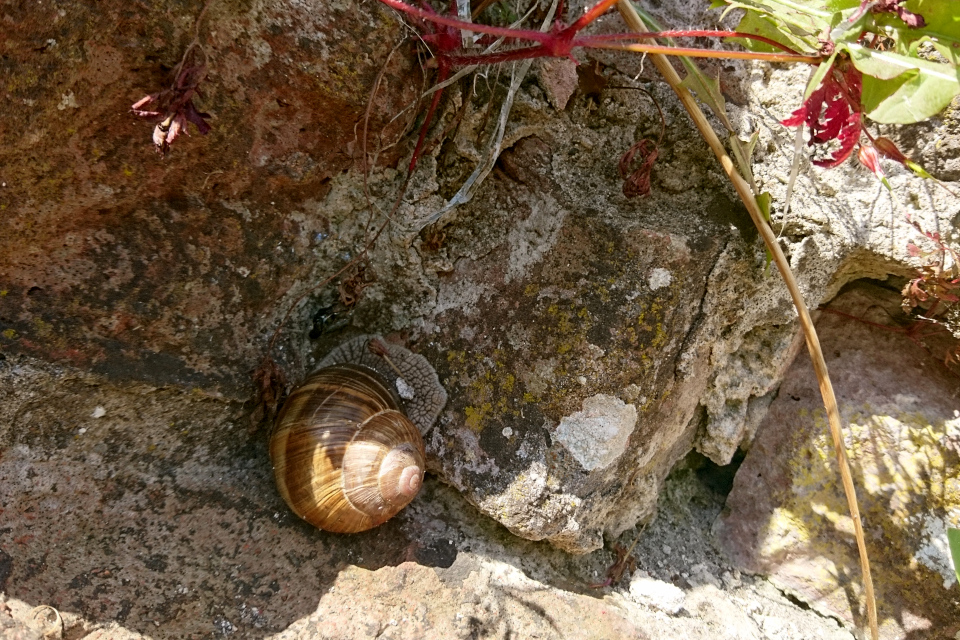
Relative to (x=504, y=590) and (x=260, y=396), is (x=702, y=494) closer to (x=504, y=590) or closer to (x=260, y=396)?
(x=504, y=590)

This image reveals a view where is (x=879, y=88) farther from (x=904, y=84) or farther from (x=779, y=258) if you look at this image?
(x=779, y=258)

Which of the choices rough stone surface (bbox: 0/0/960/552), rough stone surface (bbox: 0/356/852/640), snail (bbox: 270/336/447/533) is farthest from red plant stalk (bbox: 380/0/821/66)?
rough stone surface (bbox: 0/356/852/640)

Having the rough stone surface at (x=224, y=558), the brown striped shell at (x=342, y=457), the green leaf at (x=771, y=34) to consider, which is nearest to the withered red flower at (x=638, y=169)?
the green leaf at (x=771, y=34)

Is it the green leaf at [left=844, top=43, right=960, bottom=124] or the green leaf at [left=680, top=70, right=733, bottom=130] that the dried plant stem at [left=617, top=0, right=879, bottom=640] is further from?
the green leaf at [left=844, top=43, right=960, bottom=124]

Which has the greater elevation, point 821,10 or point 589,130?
point 821,10

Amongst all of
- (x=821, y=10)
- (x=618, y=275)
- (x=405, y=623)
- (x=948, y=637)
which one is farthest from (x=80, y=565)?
(x=948, y=637)

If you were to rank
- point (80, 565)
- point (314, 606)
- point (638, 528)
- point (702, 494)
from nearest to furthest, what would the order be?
point (80, 565), point (314, 606), point (638, 528), point (702, 494)

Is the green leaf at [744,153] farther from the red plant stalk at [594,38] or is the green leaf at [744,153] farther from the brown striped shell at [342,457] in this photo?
the brown striped shell at [342,457]
